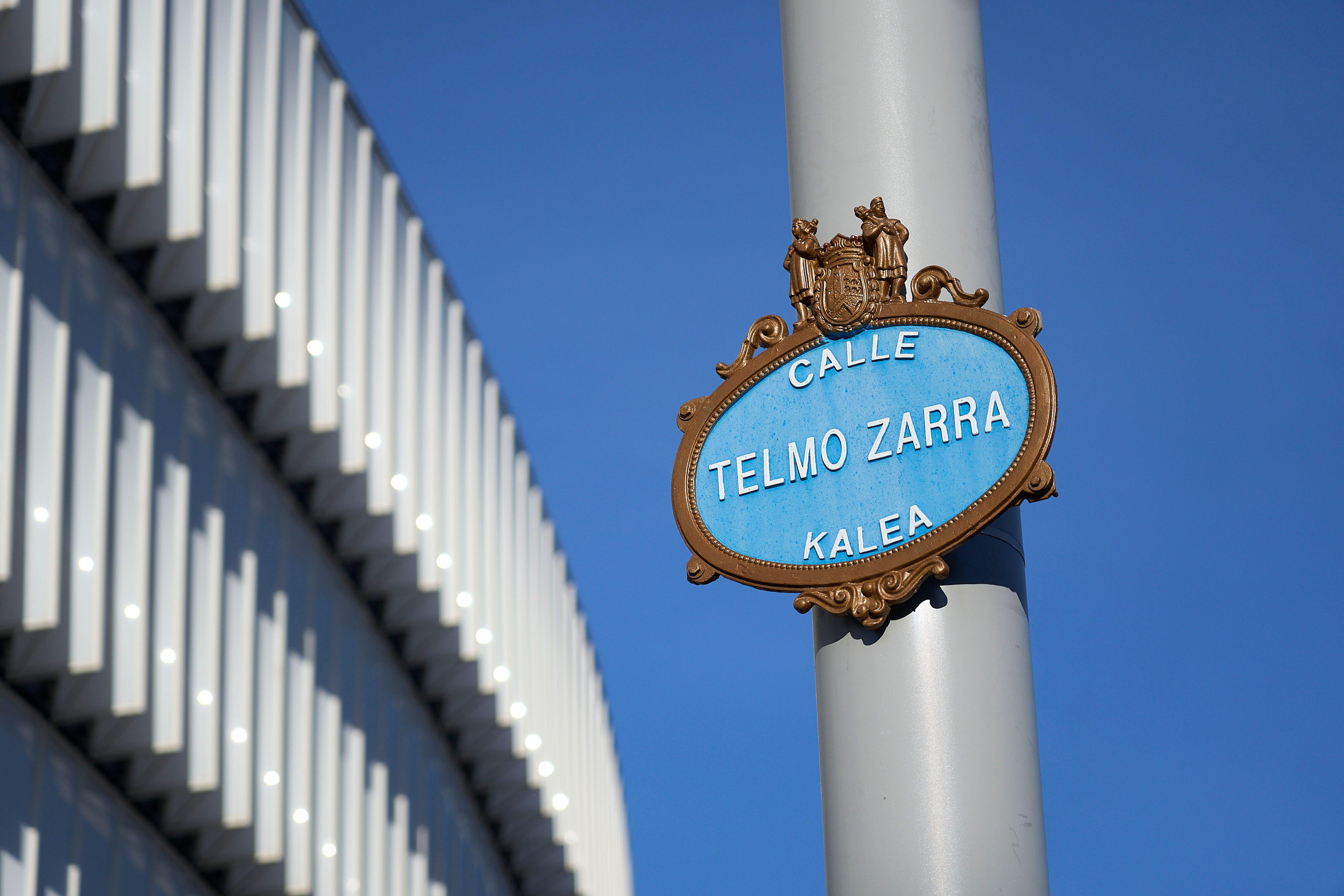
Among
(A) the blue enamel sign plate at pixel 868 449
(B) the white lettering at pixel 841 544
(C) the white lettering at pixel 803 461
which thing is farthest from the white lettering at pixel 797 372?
(B) the white lettering at pixel 841 544

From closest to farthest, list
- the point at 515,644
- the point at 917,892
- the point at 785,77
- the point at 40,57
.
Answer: the point at 917,892, the point at 785,77, the point at 40,57, the point at 515,644

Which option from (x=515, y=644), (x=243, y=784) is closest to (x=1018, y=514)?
(x=243, y=784)

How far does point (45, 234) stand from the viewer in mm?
12180

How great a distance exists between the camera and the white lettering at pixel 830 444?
3990 millimetres

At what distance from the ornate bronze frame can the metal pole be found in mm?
96

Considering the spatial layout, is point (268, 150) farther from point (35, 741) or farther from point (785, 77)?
point (785, 77)

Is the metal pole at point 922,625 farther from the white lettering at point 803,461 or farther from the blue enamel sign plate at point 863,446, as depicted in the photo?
the white lettering at point 803,461

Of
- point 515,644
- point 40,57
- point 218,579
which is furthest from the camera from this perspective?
point 515,644

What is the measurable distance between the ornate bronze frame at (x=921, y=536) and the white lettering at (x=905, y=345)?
0.07ft

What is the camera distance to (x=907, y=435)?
3941mm

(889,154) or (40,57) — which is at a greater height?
(40,57)

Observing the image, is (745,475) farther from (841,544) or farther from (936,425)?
(936,425)

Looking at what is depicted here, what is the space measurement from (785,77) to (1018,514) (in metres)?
1.37

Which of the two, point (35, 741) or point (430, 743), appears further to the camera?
point (430, 743)
